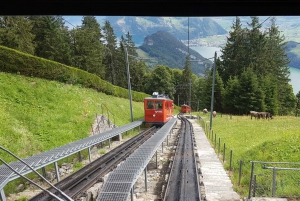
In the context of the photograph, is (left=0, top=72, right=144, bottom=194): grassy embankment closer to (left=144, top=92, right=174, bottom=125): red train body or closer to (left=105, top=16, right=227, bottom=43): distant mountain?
(left=144, top=92, right=174, bottom=125): red train body

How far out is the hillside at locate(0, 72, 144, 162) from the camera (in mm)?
11484

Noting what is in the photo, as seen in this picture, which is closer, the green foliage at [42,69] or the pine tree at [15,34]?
the green foliage at [42,69]

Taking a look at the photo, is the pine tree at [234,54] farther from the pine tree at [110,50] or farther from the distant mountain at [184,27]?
the pine tree at [110,50]

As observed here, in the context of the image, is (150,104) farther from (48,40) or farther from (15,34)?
(48,40)

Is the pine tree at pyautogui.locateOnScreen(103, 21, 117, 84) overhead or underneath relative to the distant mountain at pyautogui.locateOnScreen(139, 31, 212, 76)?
underneath

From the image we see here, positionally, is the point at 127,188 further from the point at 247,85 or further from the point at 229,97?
the point at 229,97

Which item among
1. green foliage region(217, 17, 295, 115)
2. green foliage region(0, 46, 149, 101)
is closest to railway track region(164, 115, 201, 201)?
green foliage region(0, 46, 149, 101)

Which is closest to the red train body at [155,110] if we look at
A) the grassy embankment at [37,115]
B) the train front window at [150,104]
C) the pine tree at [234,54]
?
the train front window at [150,104]

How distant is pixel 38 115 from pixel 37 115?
0.08m

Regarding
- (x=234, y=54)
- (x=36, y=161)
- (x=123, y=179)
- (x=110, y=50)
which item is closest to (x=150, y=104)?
(x=36, y=161)

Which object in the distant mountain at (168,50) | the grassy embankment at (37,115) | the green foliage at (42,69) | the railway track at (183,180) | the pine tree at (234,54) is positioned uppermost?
the distant mountain at (168,50)

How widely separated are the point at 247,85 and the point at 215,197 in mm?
40927

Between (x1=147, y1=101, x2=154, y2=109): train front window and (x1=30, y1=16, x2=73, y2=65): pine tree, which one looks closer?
(x1=147, y1=101, x2=154, y2=109): train front window

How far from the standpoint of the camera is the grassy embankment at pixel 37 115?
37.1 ft
